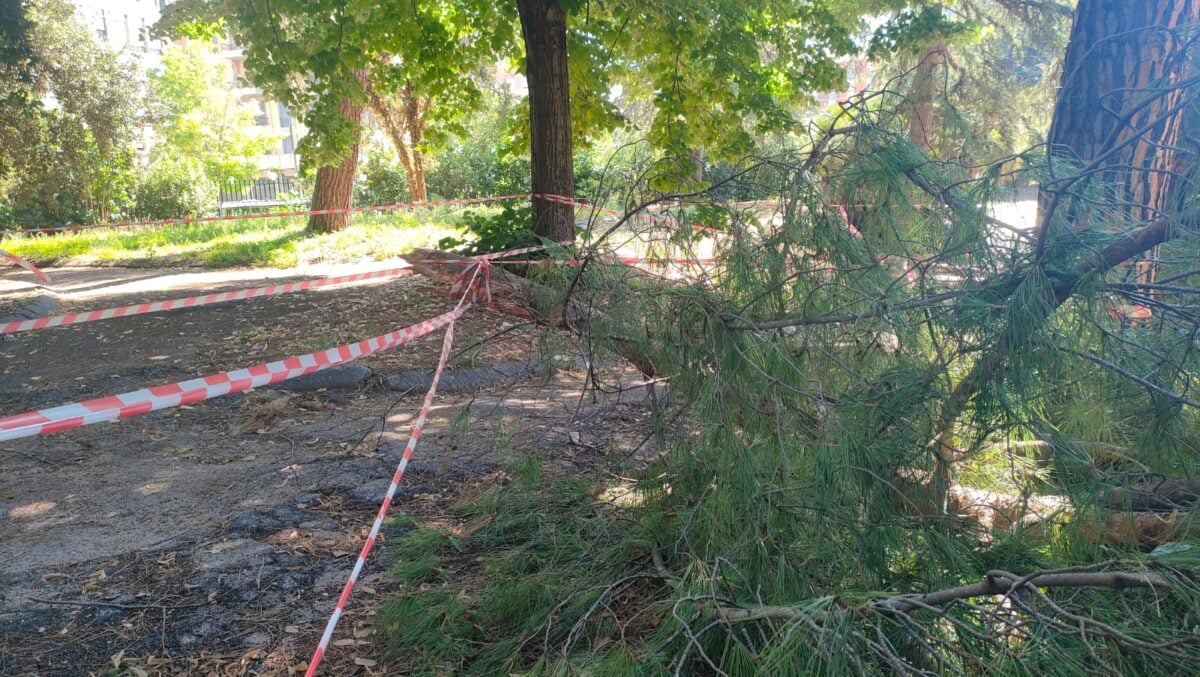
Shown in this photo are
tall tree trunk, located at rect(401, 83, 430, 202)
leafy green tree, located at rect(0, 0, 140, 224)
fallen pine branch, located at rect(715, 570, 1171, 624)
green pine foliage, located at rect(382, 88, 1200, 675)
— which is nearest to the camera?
fallen pine branch, located at rect(715, 570, 1171, 624)

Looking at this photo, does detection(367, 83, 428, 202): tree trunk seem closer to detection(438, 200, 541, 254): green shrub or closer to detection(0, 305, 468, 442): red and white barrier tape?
detection(438, 200, 541, 254): green shrub

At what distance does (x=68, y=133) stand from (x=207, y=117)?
2237cm

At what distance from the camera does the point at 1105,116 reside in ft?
16.4

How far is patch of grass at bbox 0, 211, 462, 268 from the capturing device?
1379 cm

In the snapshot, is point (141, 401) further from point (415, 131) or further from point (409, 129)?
point (409, 129)

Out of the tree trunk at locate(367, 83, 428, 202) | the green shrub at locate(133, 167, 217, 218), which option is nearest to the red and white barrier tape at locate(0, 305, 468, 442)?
the tree trunk at locate(367, 83, 428, 202)

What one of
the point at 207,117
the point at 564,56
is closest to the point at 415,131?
the point at 564,56

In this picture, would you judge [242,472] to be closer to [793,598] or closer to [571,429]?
[571,429]

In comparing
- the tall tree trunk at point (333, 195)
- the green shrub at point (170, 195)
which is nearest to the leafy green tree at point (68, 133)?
the green shrub at point (170, 195)

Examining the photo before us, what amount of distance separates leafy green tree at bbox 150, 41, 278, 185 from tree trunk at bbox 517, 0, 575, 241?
32467mm

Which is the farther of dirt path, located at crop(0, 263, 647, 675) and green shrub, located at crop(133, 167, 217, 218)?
green shrub, located at crop(133, 167, 217, 218)

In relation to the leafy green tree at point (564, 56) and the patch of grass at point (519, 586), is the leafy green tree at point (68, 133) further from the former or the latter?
the patch of grass at point (519, 586)

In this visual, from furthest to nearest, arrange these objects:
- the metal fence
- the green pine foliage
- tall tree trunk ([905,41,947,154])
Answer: the metal fence
tall tree trunk ([905,41,947,154])
the green pine foliage

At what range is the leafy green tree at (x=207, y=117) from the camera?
1479 inches
